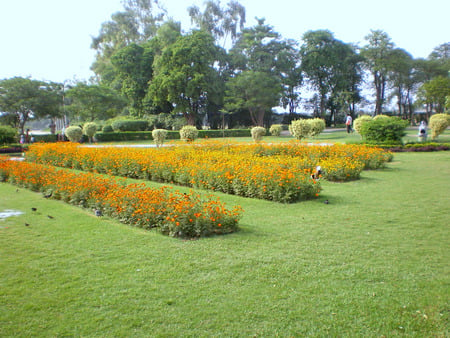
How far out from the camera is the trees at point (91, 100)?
89.2 ft

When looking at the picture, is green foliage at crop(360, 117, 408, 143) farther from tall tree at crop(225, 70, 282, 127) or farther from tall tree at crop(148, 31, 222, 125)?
tall tree at crop(148, 31, 222, 125)

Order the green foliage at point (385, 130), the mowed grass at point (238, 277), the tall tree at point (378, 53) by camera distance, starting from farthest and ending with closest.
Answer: the tall tree at point (378, 53) → the green foliage at point (385, 130) → the mowed grass at point (238, 277)

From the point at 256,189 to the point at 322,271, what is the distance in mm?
3183

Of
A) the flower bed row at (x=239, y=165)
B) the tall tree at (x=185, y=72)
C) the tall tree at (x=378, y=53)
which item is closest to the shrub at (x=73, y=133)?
the flower bed row at (x=239, y=165)

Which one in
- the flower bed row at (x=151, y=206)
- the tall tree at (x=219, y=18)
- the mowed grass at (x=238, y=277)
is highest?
the tall tree at (x=219, y=18)

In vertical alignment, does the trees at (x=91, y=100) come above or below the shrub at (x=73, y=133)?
above

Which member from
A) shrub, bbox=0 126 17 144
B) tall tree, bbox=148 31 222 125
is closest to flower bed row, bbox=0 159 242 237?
shrub, bbox=0 126 17 144

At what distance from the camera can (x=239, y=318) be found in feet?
8.25

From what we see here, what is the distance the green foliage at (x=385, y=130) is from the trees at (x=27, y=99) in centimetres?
2376

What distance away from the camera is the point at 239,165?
719cm

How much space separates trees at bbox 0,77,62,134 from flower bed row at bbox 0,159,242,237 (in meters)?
22.9

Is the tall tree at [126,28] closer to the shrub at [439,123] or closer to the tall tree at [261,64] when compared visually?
the tall tree at [261,64]

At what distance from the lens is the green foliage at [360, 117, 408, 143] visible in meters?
13.8

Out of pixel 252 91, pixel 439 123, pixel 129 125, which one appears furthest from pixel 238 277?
pixel 252 91
